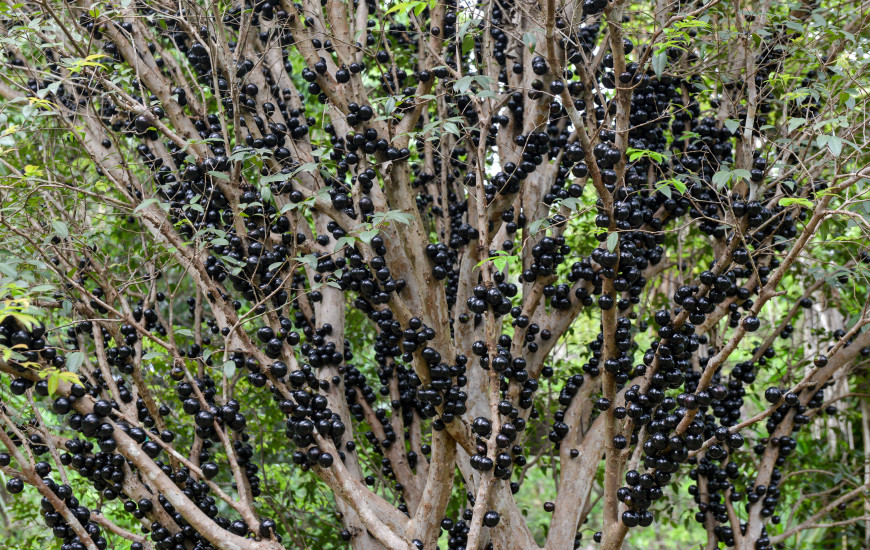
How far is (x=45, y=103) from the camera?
295 centimetres

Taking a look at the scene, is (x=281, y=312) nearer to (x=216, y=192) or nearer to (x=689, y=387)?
(x=216, y=192)

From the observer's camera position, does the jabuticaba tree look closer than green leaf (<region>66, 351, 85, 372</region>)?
No

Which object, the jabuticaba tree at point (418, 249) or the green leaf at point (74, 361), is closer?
the green leaf at point (74, 361)

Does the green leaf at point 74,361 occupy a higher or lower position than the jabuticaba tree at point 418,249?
lower

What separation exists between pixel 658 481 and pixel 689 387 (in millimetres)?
1209

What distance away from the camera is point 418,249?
3.71 meters

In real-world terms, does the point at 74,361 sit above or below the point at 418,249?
below

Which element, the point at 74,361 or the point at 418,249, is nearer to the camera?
the point at 74,361

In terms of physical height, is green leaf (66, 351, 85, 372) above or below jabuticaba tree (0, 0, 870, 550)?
below

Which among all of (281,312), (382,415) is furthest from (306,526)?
(281,312)

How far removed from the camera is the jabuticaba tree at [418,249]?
323 cm

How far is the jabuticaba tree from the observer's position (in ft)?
10.6

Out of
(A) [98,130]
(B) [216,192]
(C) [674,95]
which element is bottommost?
(B) [216,192]

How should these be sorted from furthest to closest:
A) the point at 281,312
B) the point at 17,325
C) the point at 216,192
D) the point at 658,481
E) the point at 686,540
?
the point at 686,540 < the point at 281,312 < the point at 216,192 < the point at 658,481 < the point at 17,325
